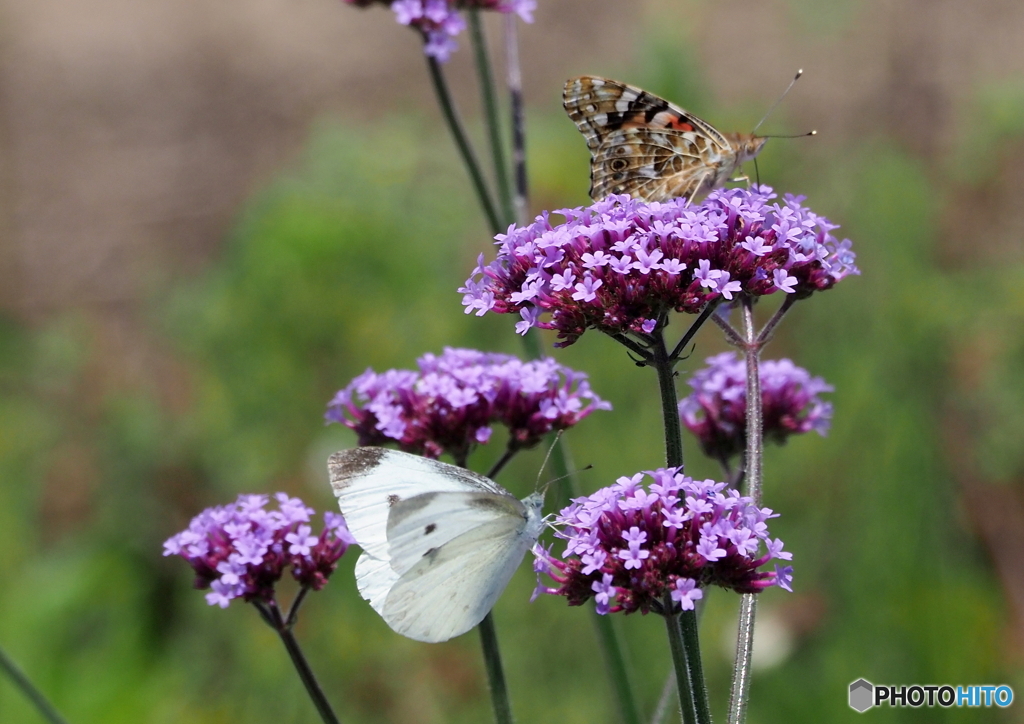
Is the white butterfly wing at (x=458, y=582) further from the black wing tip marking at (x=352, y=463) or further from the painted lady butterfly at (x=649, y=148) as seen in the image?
the painted lady butterfly at (x=649, y=148)

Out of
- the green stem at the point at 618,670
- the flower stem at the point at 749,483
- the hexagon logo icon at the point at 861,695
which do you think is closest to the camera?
the flower stem at the point at 749,483

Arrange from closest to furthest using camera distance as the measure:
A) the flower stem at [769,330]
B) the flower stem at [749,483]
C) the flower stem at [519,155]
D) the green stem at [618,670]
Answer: the flower stem at [749,483]
the flower stem at [769,330]
the green stem at [618,670]
the flower stem at [519,155]

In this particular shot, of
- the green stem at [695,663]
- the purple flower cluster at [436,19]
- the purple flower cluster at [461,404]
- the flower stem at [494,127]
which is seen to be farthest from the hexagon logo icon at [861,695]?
the purple flower cluster at [436,19]

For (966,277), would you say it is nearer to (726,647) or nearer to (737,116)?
(737,116)

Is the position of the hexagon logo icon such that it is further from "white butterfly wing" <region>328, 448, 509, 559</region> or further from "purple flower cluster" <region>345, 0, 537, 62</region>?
"purple flower cluster" <region>345, 0, 537, 62</region>

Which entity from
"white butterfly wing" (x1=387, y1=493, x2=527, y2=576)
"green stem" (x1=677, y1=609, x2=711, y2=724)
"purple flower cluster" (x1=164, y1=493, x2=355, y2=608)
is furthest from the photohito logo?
"purple flower cluster" (x1=164, y1=493, x2=355, y2=608)

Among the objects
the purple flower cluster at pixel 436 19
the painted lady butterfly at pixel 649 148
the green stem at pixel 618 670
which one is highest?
the purple flower cluster at pixel 436 19

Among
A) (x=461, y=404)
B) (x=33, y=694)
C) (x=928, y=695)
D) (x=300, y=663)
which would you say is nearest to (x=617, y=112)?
(x=461, y=404)
